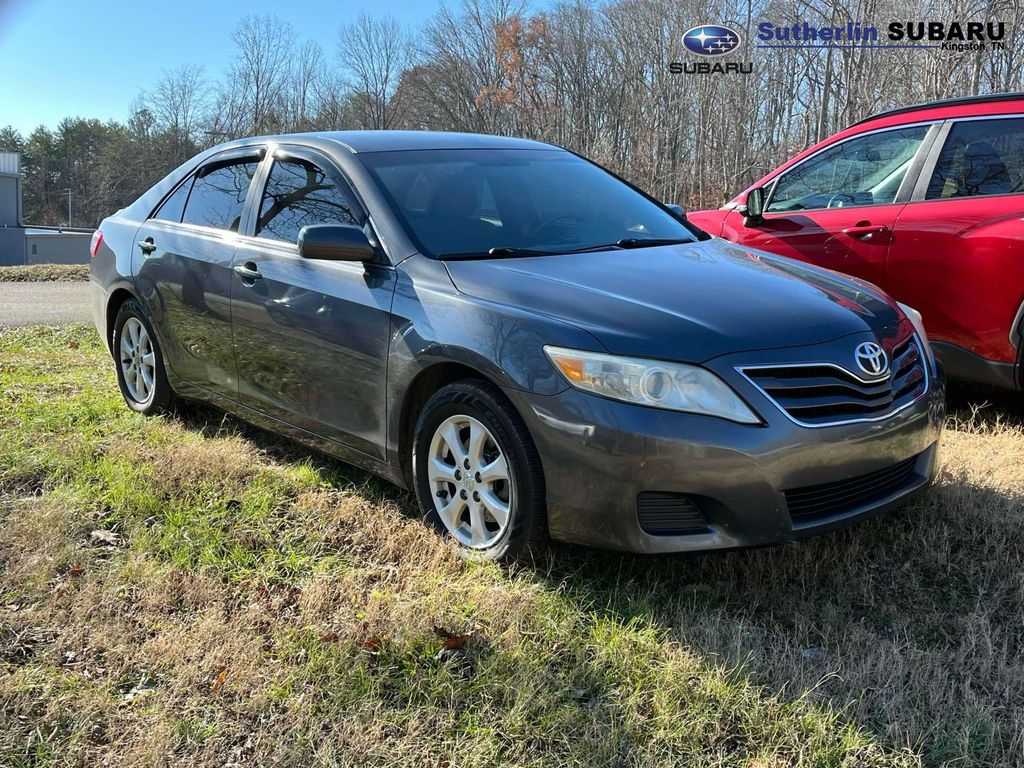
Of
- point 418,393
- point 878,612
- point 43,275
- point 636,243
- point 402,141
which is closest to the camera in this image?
point 878,612

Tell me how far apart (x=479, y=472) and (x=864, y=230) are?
3.10m

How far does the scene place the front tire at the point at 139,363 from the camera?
16.1ft

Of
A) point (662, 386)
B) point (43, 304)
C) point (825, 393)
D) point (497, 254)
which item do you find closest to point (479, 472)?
point (662, 386)

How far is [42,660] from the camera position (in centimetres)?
270

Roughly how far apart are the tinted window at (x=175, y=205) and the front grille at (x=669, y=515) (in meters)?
3.25

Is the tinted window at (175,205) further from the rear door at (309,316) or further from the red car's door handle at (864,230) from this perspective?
the red car's door handle at (864,230)

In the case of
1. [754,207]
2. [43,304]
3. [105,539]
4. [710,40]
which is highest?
[710,40]

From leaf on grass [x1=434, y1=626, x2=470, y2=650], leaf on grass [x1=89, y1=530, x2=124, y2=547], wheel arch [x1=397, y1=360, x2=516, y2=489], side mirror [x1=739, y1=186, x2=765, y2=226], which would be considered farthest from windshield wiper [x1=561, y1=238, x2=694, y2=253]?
leaf on grass [x1=89, y1=530, x2=124, y2=547]

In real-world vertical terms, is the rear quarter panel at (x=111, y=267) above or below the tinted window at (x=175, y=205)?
below

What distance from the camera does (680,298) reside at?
3.04 meters

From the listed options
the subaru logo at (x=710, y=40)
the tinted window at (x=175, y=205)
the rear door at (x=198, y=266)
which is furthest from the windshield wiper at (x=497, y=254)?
the subaru logo at (x=710, y=40)

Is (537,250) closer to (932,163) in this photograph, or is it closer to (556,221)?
(556,221)

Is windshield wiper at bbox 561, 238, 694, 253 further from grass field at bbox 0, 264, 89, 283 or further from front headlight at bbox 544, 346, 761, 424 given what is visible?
grass field at bbox 0, 264, 89, 283

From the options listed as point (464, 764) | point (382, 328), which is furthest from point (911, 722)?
point (382, 328)
